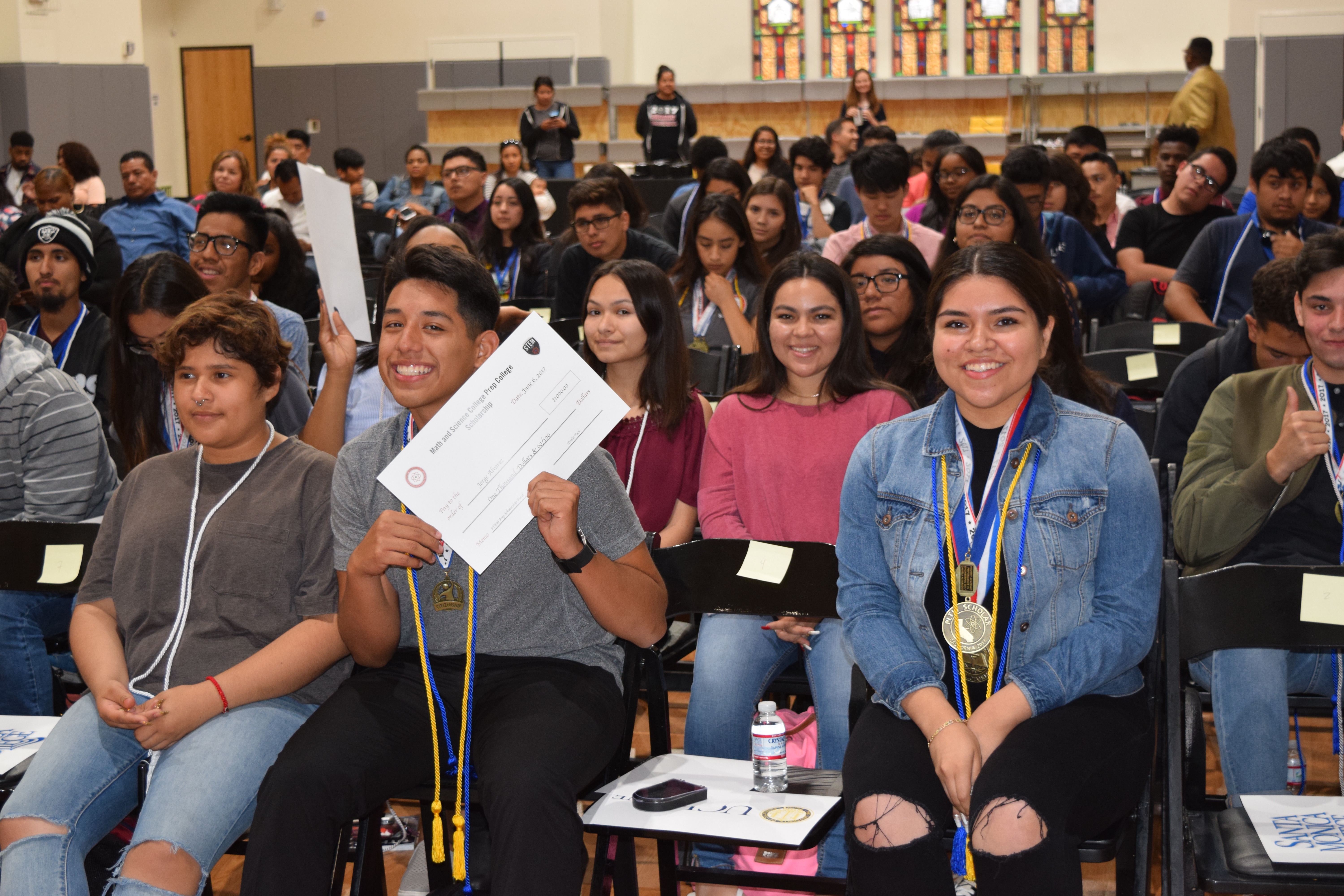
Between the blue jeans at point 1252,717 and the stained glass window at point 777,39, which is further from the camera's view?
the stained glass window at point 777,39

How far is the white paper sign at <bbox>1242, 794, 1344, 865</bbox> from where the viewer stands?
71.0 inches

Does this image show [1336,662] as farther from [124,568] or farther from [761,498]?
[124,568]

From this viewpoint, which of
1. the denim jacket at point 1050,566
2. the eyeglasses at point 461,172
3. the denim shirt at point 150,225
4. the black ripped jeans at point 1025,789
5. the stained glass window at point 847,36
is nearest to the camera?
the black ripped jeans at point 1025,789

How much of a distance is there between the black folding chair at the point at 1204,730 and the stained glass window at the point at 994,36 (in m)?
15.0

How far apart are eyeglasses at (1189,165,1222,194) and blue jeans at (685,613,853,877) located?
164 inches

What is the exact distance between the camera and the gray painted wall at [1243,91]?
45.1 feet

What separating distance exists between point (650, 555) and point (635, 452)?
32.6 inches

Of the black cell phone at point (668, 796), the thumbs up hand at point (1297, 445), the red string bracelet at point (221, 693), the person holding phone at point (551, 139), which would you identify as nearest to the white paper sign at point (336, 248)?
the red string bracelet at point (221, 693)

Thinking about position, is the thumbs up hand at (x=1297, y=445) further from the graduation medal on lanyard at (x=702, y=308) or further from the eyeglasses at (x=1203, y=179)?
the eyeglasses at (x=1203, y=179)

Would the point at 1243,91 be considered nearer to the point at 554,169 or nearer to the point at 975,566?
the point at 554,169

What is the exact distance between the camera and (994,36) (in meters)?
16.0

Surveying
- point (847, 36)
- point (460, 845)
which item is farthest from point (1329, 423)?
point (847, 36)

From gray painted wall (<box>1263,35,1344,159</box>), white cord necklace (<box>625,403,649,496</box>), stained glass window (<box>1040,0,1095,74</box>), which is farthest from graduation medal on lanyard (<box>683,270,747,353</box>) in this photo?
stained glass window (<box>1040,0,1095,74</box>)

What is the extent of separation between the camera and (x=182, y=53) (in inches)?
687
